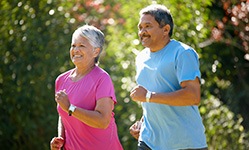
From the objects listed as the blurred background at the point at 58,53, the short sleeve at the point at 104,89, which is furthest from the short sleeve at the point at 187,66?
the blurred background at the point at 58,53

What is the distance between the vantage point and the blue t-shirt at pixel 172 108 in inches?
182

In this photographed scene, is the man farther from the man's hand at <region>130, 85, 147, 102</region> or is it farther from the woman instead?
the woman

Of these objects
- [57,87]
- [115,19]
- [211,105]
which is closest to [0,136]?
[115,19]

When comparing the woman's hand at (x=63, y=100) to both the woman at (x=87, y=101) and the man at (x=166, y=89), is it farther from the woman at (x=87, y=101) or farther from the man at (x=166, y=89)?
the man at (x=166, y=89)

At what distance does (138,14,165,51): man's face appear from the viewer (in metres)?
4.83

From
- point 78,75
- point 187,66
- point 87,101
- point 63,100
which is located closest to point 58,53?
point 78,75

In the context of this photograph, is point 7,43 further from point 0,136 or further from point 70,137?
point 70,137

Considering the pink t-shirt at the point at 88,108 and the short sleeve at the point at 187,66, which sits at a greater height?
the short sleeve at the point at 187,66

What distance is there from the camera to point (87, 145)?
16.4ft

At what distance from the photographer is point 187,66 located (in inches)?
180

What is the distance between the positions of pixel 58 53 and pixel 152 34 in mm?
3421

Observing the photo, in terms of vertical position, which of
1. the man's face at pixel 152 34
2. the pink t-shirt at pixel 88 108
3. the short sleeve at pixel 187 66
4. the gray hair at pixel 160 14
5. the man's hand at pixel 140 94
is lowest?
the pink t-shirt at pixel 88 108

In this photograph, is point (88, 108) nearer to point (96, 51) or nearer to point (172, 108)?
point (96, 51)

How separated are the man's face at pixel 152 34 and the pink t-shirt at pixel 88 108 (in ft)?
1.29
